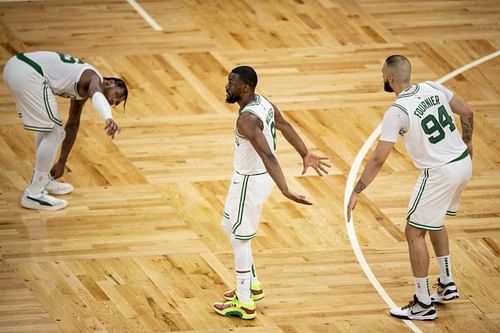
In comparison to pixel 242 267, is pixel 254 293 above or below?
below

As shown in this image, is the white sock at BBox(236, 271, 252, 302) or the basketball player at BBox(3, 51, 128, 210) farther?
the basketball player at BBox(3, 51, 128, 210)

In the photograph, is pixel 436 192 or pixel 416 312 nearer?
pixel 436 192

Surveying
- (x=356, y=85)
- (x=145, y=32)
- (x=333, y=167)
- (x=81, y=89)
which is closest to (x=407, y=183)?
(x=333, y=167)

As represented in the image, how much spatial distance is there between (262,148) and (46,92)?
8.55 feet

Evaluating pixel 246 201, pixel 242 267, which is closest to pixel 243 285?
pixel 242 267

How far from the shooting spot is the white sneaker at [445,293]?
31.5 feet

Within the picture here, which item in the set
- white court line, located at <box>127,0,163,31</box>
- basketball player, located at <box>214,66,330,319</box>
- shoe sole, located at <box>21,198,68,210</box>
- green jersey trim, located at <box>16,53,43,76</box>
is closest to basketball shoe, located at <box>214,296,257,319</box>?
basketball player, located at <box>214,66,330,319</box>

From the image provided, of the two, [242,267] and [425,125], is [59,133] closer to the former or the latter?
[242,267]

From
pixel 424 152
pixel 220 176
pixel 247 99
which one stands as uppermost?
pixel 247 99

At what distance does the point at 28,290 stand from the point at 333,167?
3320 millimetres

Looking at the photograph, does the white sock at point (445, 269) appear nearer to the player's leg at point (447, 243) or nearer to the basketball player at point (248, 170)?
the player's leg at point (447, 243)

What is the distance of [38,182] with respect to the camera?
432 inches

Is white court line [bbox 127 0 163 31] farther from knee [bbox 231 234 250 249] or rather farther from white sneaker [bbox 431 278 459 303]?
white sneaker [bbox 431 278 459 303]

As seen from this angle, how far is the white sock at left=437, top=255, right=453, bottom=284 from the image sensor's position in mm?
9547
